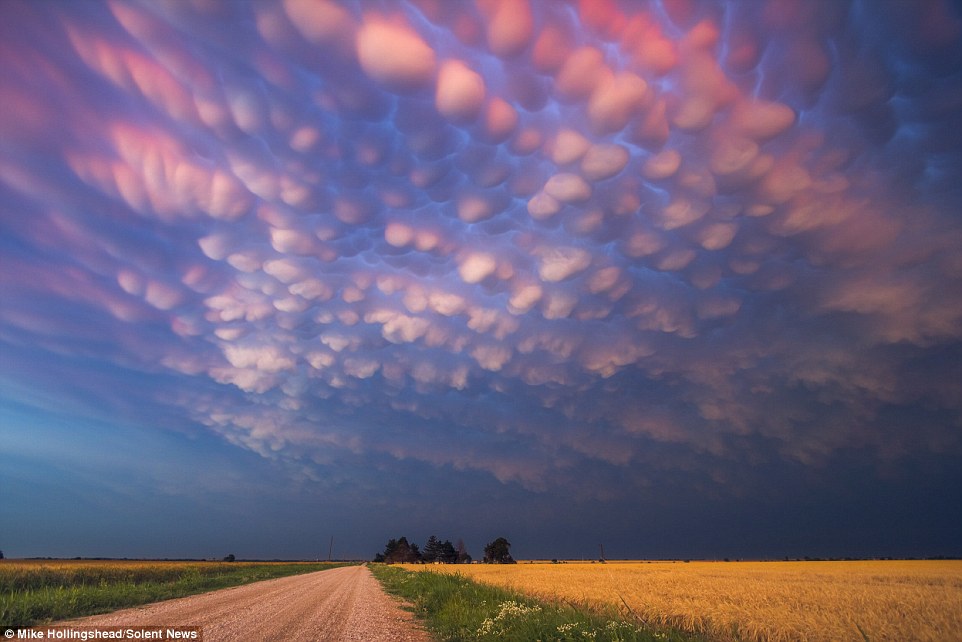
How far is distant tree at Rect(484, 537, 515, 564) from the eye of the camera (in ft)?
455

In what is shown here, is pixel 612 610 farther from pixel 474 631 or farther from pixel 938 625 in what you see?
pixel 938 625

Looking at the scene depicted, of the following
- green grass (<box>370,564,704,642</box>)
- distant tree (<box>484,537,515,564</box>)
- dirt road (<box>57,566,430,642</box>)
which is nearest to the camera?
green grass (<box>370,564,704,642</box>)

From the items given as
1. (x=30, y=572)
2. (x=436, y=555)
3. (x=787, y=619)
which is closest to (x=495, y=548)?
(x=436, y=555)

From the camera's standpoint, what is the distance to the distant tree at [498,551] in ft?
455

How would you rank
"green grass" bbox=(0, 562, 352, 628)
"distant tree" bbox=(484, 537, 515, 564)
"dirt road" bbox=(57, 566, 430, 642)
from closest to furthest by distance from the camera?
1. "dirt road" bbox=(57, 566, 430, 642)
2. "green grass" bbox=(0, 562, 352, 628)
3. "distant tree" bbox=(484, 537, 515, 564)

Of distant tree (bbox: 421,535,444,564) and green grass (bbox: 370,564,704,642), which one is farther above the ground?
green grass (bbox: 370,564,704,642)

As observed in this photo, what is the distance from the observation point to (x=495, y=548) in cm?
13988

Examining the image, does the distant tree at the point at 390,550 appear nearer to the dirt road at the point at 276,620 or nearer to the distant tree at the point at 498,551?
the distant tree at the point at 498,551

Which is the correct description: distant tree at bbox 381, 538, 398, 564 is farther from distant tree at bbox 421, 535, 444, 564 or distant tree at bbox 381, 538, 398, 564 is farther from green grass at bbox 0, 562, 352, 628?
green grass at bbox 0, 562, 352, 628

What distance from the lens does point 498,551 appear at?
13900cm

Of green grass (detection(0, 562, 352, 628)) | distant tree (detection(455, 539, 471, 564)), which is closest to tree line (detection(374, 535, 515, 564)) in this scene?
distant tree (detection(455, 539, 471, 564))

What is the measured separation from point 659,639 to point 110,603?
66.6ft

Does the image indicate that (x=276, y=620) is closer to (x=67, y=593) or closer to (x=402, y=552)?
(x=67, y=593)

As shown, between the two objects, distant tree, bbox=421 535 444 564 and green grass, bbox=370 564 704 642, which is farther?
distant tree, bbox=421 535 444 564
